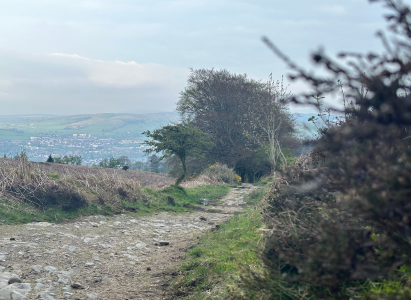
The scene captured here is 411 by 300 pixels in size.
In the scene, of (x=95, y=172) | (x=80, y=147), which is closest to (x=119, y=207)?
(x=95, y=172)

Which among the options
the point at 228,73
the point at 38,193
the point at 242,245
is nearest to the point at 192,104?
the point at 228,73

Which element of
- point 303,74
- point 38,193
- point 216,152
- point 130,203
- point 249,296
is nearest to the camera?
point 303,74

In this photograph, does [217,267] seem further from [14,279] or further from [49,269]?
[14,279]

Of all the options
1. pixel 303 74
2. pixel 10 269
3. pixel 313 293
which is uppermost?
pixel 303 74

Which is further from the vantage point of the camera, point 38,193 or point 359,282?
point 38,193

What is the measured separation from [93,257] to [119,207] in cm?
425

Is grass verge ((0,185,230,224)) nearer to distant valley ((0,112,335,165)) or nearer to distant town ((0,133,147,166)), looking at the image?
distant valley ((0,112,335,165))

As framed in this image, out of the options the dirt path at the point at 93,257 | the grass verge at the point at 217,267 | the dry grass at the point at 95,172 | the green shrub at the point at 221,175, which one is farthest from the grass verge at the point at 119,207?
the green shrub at the point at 221,175

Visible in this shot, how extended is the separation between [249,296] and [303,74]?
91.5 inches

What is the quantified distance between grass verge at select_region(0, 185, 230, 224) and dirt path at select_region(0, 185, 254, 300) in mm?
404

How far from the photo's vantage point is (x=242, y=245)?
5957 mm

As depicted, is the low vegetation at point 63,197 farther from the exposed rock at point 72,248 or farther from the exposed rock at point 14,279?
the exposed rock at point 14,279

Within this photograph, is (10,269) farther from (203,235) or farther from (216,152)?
(216,152)

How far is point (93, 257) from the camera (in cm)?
602
